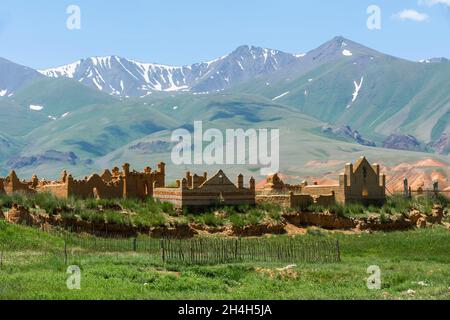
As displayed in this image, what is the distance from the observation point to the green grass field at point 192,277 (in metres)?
26.0

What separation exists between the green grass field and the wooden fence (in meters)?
0.85

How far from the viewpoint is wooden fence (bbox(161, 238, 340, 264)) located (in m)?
36.4

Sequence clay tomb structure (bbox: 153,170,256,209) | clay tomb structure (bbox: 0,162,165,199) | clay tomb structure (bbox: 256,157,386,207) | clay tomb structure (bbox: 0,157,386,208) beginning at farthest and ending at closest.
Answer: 1. clay tomb structure (bbox: 256,157,386,207)
2. clay tomb structure (bbox: 0,157,386,208)
3. clay tomb structure (bbox: 153,170,256,209)
4. clay tomb structure (bbox: 0,162,165,199)

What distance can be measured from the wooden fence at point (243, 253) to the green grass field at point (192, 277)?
2.78 ft

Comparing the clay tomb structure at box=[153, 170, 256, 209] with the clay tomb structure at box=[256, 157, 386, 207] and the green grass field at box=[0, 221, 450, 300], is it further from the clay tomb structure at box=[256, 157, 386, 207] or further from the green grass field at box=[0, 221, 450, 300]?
the green grass field at box=[0, 221, 450, 300]

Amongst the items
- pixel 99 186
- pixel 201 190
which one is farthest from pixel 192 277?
pixel 99 186

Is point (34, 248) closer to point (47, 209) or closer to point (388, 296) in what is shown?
point (47, 209)

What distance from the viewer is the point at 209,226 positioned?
176 feet

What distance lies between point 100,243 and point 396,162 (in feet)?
479

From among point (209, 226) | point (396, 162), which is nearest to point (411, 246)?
point (209, 226)

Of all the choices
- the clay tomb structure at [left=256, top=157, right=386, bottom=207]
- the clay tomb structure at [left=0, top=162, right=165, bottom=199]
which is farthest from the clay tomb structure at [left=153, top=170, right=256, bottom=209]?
the clay tomb structure at [left=256, top=157, right=386, bottom=207]

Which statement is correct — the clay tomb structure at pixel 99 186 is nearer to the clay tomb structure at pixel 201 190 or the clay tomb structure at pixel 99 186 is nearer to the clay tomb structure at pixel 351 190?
the clay tomb structure at pixel 201 190

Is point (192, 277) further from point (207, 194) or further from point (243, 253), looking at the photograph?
point (207, 194)
